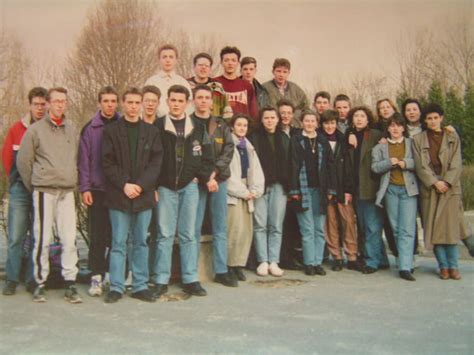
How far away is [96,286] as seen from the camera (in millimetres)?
5637

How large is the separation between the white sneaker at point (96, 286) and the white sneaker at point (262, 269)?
1.92m

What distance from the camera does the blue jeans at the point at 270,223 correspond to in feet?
22.3

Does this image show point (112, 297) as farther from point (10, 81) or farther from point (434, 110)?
point (10, 81)

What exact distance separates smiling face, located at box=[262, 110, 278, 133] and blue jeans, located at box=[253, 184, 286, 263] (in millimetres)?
714

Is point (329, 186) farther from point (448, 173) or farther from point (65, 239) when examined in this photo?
point (65, 239)

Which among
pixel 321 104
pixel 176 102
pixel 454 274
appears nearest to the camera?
pixel 176 102

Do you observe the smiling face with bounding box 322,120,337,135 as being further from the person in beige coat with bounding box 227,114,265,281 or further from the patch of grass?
the patch of grass

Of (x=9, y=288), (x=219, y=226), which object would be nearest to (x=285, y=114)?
(x=219, y=226)

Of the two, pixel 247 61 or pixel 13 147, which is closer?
pixel 13 147

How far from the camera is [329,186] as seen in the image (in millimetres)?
6988

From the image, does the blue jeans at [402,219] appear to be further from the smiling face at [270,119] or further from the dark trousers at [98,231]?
the dark trousers at [98,231]

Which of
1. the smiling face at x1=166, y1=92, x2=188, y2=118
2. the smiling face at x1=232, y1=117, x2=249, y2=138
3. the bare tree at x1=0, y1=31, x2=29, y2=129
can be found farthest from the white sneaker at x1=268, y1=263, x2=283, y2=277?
the bare tree at x1=0, y1=31, x2=29, y2=129

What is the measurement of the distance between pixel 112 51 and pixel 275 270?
15937 millimetres

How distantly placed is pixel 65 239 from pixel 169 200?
1086 millimetres
